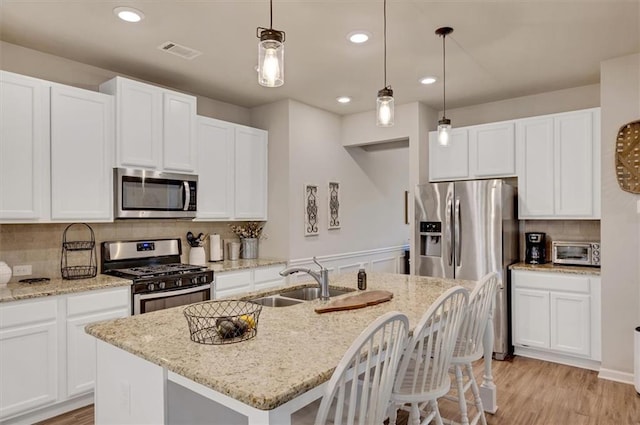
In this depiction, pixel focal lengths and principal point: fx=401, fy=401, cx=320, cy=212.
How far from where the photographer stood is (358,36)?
292 cm

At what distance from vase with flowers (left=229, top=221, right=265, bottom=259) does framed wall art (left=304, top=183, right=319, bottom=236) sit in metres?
0.53

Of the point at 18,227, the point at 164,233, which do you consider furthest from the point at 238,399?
the point at 164,233

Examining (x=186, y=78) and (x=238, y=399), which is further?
(x=186, y=78)

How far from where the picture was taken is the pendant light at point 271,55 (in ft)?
5.52

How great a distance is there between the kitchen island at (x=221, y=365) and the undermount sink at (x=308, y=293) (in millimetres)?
574

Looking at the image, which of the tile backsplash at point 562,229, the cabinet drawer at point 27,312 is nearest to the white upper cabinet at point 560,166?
the tile backsplash at point 562,229

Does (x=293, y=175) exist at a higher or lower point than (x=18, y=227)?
higher

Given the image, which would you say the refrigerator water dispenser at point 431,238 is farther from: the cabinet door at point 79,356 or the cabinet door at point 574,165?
the cabinet door at point 79,356

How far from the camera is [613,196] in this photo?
3381 millimetres

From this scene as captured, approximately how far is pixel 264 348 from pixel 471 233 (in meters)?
3.07

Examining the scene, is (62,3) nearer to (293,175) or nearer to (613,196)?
(293,175)

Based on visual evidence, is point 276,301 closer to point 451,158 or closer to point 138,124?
point 138,124

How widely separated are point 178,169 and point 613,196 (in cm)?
382

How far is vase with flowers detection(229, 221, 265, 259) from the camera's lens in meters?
4.61
